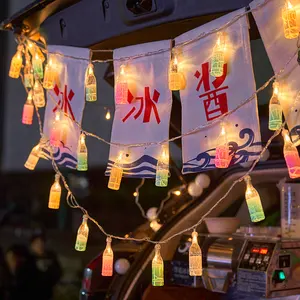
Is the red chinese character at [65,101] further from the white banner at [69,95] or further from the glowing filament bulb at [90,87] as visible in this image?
the glowing filament bulb at [90,87]

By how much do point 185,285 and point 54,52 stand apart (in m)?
1.94

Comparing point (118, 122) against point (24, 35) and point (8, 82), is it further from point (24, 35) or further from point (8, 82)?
point (8, 82)

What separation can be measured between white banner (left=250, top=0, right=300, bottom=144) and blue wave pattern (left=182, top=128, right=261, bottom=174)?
222 millimetres

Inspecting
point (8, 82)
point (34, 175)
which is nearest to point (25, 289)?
point (34, 175)

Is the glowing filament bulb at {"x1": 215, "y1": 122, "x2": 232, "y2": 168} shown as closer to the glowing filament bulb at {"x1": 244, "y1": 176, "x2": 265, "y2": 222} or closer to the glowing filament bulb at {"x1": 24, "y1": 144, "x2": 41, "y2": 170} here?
the glowing filament bulb at {"x1": 244, "y1": 176, "x2": 265, "y2": 222}

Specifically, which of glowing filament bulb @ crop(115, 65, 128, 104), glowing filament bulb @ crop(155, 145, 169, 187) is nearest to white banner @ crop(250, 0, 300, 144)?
glowing filament bulb @ crop(155, 145, 169, 187)

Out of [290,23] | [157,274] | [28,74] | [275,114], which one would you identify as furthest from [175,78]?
[28,74]

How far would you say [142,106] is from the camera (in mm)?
3293

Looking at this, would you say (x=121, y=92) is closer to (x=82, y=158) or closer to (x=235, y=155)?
(x=82, y=158)

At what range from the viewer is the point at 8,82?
6.44m

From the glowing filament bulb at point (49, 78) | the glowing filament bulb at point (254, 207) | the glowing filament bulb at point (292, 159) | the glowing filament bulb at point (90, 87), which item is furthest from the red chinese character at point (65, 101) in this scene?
the glowing filament bulb at point (292, 159)

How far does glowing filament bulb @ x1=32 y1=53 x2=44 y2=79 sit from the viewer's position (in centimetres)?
375

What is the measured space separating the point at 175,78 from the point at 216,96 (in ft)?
0.84

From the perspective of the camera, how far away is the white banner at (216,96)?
277cm
